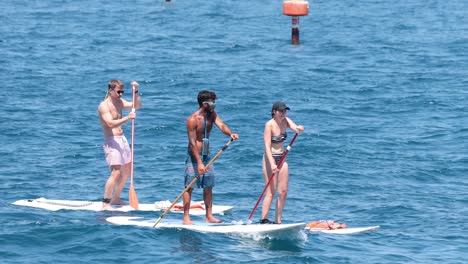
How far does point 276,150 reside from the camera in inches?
693

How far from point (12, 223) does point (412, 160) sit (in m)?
10.4

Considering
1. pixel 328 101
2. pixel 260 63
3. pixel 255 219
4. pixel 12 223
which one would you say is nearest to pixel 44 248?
pixel 12 223

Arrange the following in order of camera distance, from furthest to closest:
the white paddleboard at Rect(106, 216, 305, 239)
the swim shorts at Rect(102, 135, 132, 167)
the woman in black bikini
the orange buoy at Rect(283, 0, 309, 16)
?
the orange buoy at Rect(283, 0, 309, 16) < the swim shorts at Rect(102, 135, 132, 167) < the woman in black bikini < the white paddleboard at Rect(106, 216, 305, 239)

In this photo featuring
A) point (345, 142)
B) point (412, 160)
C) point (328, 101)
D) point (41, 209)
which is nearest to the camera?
point (41, 209)

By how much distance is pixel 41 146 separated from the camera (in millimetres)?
25844

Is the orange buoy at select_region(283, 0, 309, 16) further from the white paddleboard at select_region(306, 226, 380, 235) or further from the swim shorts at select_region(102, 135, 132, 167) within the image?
the white paddleboard at select_region(306, 226, 380, 235)

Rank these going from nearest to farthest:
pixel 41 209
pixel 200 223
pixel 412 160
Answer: pixel 200 223 < pixel 41 209 < pixel 412 160

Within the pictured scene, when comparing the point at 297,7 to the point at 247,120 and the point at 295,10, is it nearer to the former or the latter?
the point at 295,10

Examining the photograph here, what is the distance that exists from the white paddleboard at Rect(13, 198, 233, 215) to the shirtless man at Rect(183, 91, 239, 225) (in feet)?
5.97

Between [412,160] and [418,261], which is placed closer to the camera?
[418,261]

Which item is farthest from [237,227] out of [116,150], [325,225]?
[116,150]

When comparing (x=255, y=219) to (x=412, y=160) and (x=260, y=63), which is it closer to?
(x=412, y=160)

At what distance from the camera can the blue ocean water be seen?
687 inches

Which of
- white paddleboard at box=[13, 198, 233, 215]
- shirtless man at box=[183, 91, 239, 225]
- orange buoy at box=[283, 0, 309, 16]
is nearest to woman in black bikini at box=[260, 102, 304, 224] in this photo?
shirtless man at box=[183, 91, 239, 225]
